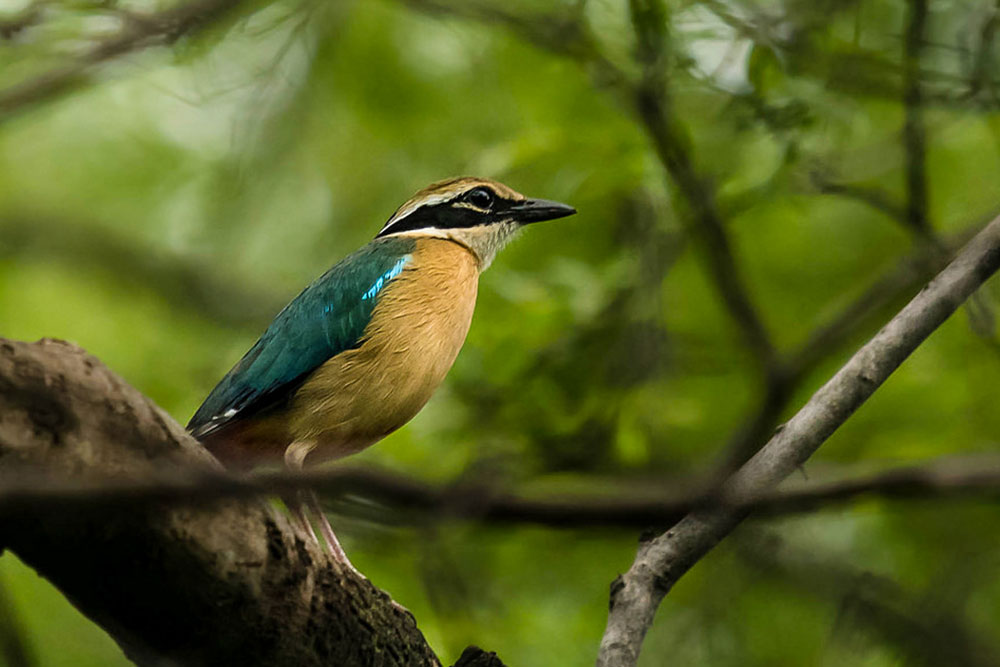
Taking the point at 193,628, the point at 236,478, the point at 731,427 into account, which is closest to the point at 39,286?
the point at 731,427

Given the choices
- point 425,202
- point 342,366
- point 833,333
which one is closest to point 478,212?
point 425,202

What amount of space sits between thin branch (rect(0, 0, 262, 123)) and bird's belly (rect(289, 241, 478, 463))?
1.75 metres

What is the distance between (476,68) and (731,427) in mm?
3614

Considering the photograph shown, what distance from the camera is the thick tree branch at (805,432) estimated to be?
401 cm

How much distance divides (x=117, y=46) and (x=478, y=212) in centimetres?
241

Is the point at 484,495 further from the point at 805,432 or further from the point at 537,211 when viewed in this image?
the point at 537,211

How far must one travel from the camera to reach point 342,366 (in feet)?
19.7

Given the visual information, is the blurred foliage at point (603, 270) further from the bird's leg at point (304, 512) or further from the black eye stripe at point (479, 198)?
the bird's leg at point (304, 512)

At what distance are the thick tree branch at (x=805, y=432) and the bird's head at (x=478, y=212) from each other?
328 cm

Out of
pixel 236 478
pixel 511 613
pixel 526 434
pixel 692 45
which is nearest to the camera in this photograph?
pixel 236 478

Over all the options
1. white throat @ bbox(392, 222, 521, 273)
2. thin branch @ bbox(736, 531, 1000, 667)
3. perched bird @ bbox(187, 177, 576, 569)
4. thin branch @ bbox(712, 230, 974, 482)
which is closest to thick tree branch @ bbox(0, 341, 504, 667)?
perched bird @ bbox(187, 177, 576, 569)

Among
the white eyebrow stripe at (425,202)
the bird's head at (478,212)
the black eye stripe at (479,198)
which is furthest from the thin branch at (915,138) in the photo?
A: the white eyebrow stripe at (425,202)

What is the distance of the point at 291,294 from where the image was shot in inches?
397

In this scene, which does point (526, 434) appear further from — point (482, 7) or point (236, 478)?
point (236, 478)
